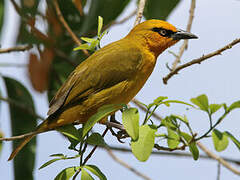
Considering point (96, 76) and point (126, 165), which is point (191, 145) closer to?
point (96, 76)

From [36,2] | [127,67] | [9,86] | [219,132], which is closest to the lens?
[219,132]

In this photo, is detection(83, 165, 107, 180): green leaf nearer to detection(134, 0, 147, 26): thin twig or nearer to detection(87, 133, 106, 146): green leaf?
detection(87, 133, 106, 146): green leaf

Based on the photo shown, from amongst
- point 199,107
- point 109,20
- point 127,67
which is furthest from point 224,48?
point 109,20

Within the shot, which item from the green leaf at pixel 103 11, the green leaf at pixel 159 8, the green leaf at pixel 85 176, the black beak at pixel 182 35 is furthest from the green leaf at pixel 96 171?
the green leaf at pixel 103 11

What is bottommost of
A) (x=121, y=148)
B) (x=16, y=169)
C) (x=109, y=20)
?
(x=16, y=169)

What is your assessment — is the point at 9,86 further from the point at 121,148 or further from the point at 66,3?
the point at 121,148

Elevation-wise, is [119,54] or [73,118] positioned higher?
[119,54]

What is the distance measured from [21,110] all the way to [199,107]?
274 cm

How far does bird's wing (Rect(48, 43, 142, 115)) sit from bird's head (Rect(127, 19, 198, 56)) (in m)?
0.46

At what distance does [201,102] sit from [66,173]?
692 millimetres

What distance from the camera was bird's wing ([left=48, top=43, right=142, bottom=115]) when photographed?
288 cm

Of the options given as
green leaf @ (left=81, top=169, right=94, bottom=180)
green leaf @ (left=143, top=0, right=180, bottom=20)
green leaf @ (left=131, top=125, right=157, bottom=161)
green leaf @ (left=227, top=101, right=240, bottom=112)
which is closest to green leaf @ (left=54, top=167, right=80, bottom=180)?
green leaf @ (left=81, top=169, right=94, bottom=180)

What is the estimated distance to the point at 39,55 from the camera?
Answer: 427 centimetres

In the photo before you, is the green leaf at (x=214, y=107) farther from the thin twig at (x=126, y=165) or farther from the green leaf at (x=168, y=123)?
the thin twig at (x=126, y=165)
